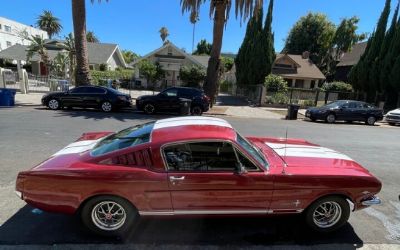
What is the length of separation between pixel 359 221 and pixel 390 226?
0.42 m

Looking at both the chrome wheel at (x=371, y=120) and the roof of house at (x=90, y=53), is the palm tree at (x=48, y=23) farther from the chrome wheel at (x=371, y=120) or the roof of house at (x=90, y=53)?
the chrome wheel at (x=371, y=120)

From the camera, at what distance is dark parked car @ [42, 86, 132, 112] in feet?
50.1

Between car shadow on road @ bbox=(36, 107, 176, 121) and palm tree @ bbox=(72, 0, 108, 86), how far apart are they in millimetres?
2874

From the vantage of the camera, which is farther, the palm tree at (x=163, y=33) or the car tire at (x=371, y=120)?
the palm tree at (x=163, y=33)

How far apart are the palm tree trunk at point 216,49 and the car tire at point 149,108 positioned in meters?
4.89

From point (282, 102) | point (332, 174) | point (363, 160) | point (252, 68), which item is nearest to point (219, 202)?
point (332, 174)

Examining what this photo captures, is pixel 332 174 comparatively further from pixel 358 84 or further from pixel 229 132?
pixel 358 84

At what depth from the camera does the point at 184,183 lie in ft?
11.8

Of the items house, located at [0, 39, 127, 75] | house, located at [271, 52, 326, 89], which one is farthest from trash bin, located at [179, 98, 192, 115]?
house, located at [0, 39, 127, 75]

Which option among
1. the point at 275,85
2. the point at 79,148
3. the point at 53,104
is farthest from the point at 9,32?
the point at 79,148

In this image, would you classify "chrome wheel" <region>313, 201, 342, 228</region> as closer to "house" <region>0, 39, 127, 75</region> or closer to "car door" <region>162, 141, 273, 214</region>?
"car door" <region>162, 141, 273, 214</region>

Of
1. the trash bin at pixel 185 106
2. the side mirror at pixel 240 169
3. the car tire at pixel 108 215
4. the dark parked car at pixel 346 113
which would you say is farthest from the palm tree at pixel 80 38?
the side mirror at pixel 240 169

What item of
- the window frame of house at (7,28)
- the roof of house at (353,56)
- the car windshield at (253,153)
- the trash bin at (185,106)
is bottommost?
the trash bin at (185,106)

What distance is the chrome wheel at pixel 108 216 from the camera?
3.70 m
